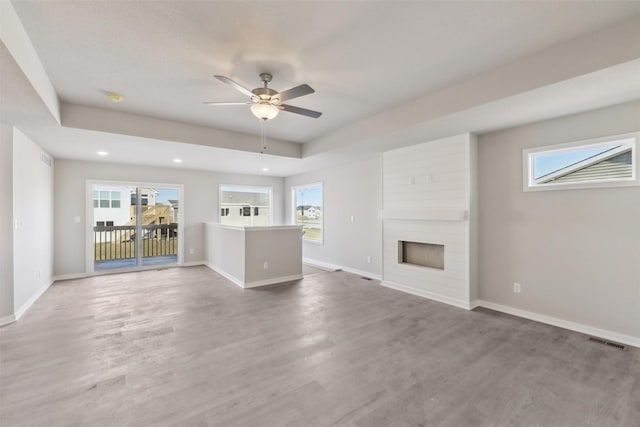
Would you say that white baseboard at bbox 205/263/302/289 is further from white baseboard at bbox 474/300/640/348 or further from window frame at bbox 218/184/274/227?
white baseboard at bbox 474/300/640/348

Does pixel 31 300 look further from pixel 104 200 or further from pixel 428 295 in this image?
pixel 428 295

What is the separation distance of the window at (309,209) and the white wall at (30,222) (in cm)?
498

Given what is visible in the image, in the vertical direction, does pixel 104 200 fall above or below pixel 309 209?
above

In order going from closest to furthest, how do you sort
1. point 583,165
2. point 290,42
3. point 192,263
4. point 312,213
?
point 290,42, point 583,165, point 192,263, point 312,213

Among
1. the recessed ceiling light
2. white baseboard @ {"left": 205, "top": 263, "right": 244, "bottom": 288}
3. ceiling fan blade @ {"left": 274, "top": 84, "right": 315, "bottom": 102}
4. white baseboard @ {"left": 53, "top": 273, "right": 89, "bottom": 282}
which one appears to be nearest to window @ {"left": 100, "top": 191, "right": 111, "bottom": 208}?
white baseboard @ {"left": 53, "top": 273, "right": 89, "bottom": 282}

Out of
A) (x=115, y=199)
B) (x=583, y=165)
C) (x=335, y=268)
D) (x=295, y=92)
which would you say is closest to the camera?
(x=295, y=92)

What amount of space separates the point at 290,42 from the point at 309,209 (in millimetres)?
5550

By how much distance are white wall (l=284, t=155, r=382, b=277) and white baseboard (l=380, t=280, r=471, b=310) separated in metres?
0.53

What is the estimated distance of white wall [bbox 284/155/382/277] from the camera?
18.2ft

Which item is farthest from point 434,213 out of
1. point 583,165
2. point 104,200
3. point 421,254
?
point 104,200

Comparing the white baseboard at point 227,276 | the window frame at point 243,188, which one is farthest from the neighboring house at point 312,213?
the white baseboard at point 227,276

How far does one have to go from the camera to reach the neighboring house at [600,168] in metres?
2.87

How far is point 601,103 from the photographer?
2.84m

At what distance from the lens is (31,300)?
4008 millimetres
